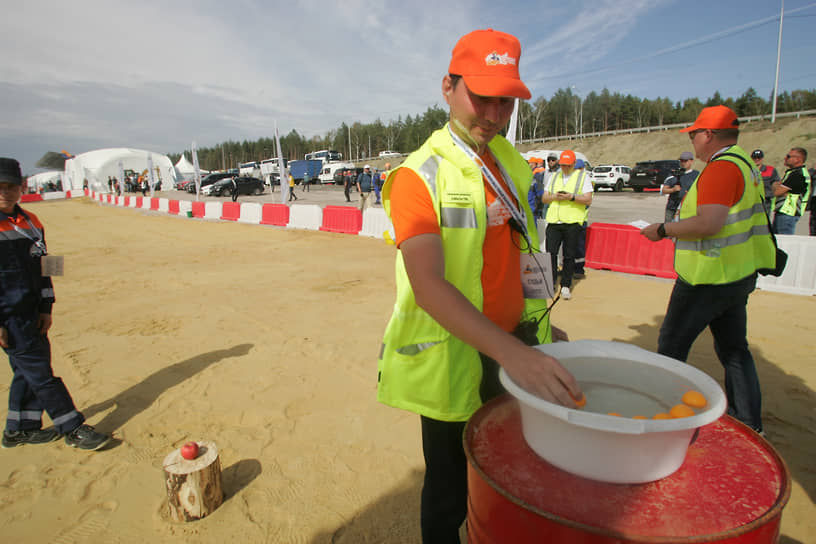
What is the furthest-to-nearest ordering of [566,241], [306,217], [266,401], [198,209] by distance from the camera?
1. [198,209]
2. [306,217]
3. [566,241]
4. [266,401]

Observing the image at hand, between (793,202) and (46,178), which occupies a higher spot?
(46,178)

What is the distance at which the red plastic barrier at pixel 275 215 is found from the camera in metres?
16.1

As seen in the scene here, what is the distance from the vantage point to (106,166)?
186ft

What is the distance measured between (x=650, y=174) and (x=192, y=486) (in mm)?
28722

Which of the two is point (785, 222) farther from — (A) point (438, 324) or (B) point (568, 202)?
(A) point (438, 324)

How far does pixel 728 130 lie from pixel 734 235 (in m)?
0.66

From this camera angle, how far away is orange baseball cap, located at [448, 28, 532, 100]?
1.33 meters

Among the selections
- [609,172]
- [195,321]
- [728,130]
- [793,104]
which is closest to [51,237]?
[195,321]

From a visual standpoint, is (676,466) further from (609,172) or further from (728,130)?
(609,172)

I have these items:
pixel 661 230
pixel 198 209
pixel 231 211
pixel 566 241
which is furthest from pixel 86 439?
pixel 198 209

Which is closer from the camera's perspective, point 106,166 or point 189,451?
point 189,451

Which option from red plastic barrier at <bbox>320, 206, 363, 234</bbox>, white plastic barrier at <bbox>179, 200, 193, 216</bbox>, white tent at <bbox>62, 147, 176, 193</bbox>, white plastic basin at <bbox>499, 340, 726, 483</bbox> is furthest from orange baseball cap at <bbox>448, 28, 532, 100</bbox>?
white tent at <bbox>62, 147, 176, 193</bbox>

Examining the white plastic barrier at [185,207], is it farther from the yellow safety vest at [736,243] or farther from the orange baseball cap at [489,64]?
the orange baseball cap at [489,64]

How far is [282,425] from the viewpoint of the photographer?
12.0 ft
